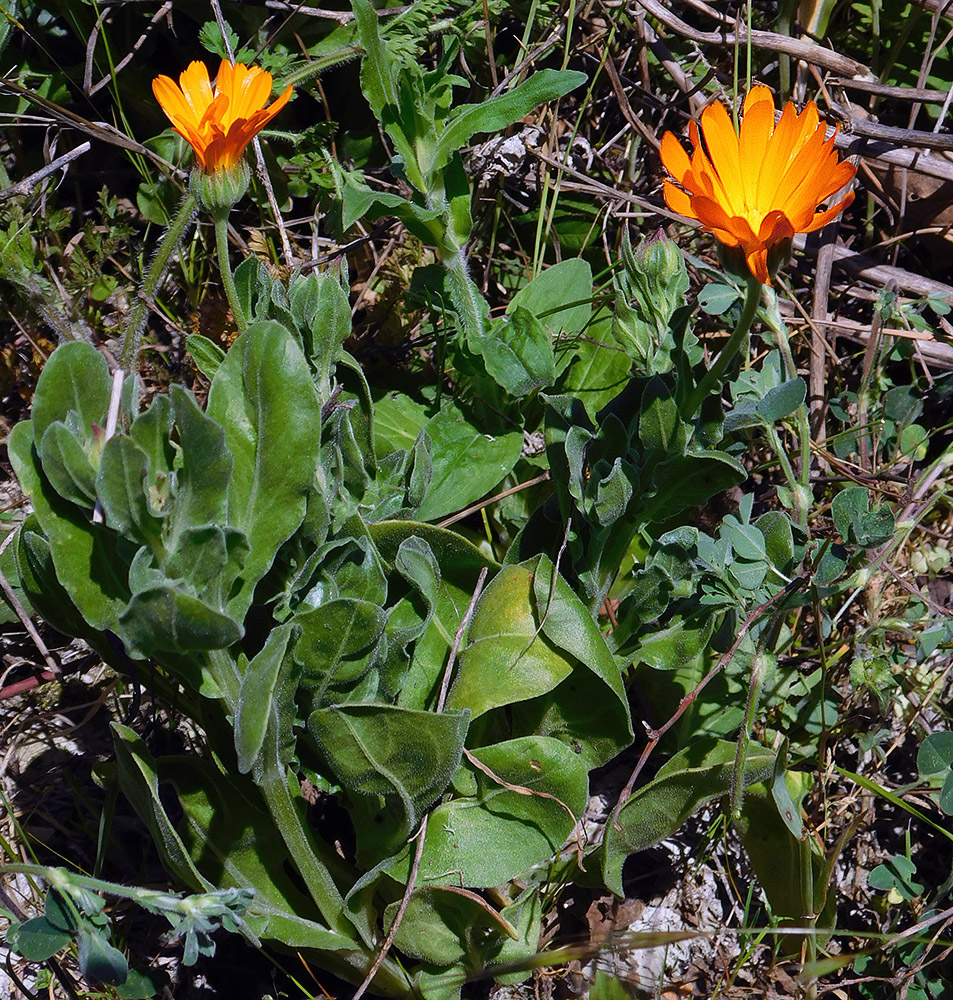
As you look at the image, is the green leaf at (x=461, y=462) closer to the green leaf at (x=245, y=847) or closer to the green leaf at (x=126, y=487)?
the green leaf at (x=245, y=847)

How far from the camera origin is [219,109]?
2.20 m

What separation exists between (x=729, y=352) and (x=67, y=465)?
107 cm

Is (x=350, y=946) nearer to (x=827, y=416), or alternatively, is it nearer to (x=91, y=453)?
(x=91, y=453)

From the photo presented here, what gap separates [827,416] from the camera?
3.02 metres

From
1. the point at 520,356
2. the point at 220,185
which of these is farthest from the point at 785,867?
the point at 220,185

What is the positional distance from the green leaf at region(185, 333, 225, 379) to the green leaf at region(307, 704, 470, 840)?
0.83m

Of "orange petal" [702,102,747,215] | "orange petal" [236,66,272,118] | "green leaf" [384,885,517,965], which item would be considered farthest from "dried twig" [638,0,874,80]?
"green leaf" [384,885,517,965]

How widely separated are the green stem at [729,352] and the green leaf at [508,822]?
0.70 meters

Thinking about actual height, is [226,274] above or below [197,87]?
below

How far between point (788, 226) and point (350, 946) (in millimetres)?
1521

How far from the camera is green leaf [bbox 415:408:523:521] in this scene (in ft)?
7.86

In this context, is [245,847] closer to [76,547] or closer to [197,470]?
[76,547]

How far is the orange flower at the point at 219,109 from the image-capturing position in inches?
81.9

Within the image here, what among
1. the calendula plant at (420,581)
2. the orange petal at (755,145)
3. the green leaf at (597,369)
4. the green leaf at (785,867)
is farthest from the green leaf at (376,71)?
the green leaf at (785,867)
